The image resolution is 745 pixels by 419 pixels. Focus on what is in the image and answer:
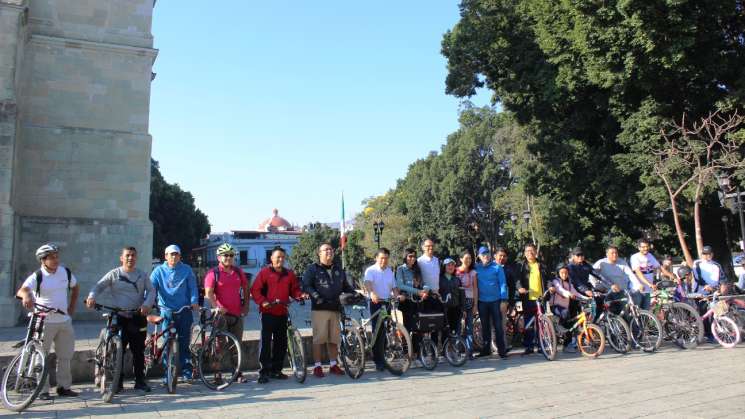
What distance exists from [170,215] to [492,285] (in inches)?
1651

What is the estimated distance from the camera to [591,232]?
2417cm

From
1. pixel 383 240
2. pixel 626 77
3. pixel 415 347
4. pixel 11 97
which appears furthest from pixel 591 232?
pixel 383 240

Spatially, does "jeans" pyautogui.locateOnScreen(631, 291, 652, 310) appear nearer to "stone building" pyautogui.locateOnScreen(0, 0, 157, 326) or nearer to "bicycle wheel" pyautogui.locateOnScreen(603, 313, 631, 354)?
"bicycle wheel" pyautogui.locateOnScreen(603, 313, 631, 354)

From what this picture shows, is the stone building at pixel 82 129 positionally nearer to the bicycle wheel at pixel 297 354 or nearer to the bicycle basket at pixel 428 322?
the bicycle wheel at pixel 297 354

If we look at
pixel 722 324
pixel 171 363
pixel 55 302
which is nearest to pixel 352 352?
pixel 171 363

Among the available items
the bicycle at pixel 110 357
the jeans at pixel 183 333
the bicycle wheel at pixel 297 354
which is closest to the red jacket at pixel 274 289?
the bicycle wheel at pixel 297 354

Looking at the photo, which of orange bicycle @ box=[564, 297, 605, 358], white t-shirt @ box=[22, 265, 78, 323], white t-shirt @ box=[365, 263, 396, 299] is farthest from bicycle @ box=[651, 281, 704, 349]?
white t-shirt @ box=[22, 265, 78, 323]

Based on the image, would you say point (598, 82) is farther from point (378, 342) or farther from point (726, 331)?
point (378, 342)

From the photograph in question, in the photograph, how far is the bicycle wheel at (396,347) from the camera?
8.29 metres

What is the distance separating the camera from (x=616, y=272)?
1041 centimetres

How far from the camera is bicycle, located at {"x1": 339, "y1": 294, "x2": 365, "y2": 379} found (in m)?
8.02

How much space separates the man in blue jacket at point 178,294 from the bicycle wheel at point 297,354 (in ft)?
4.43

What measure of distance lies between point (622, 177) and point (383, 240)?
36654 millimetres

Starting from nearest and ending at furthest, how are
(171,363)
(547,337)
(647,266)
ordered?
1. (171,363)
2. (547,337)
3. (647,266)
